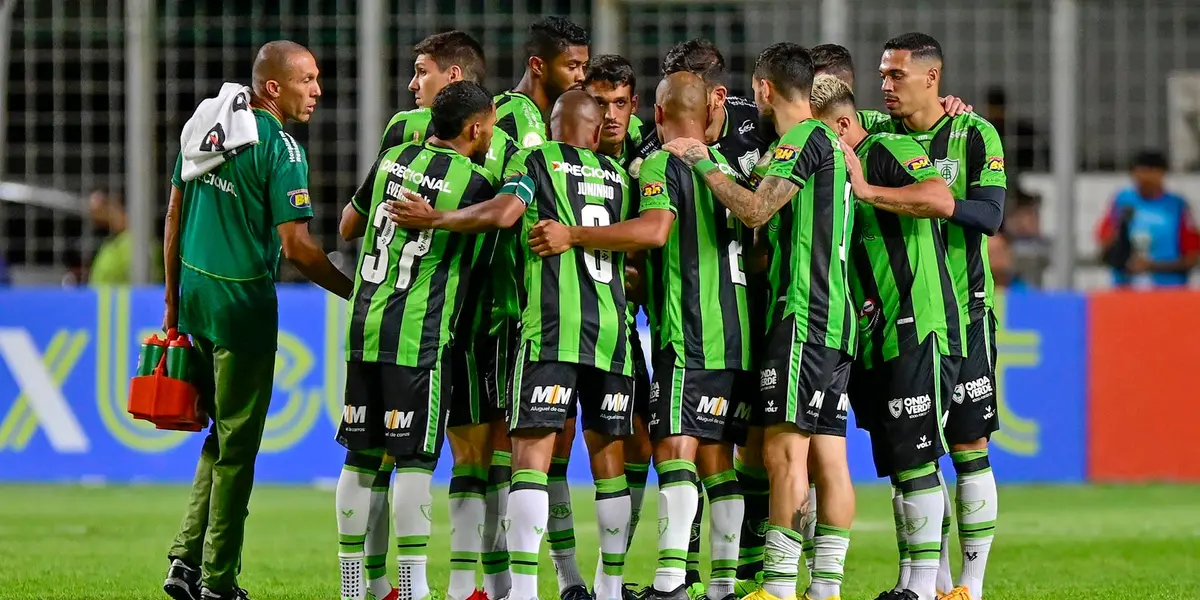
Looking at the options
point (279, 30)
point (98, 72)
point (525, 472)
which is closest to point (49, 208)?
point (98, 72)

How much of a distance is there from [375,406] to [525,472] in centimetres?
71

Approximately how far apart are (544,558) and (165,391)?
8.77ft

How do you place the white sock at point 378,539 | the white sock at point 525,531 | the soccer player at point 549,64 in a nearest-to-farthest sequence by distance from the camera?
the white sock at point 525,531
the white sock at point 378,539
the soccer player at point 549,64

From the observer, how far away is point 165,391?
23.6ft

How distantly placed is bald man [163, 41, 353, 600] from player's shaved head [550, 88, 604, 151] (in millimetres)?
1160

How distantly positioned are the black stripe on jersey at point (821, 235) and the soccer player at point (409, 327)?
1.30 m

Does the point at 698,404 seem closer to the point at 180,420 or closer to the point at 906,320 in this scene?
the point at 906,320

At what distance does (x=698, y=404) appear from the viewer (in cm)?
677

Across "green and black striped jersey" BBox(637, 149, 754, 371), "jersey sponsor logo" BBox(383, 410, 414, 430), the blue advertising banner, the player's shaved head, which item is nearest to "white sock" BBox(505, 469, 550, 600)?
"jersey sponsor logo" BBox(383, 410, 414, 430)

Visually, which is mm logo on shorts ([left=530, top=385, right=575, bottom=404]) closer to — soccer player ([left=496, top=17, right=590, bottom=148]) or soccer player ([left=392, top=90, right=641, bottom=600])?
soccer player ([left=392, top=90, right=641, bottom=600])

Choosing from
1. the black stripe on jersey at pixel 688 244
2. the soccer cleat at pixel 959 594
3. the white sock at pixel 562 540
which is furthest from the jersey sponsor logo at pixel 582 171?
the soccer cleat at pixel 959 594

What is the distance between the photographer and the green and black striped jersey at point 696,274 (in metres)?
6.77

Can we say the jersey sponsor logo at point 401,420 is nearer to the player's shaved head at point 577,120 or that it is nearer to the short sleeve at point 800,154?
the player's shaved head at point 577,120

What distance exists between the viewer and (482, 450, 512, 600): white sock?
7305 mm
